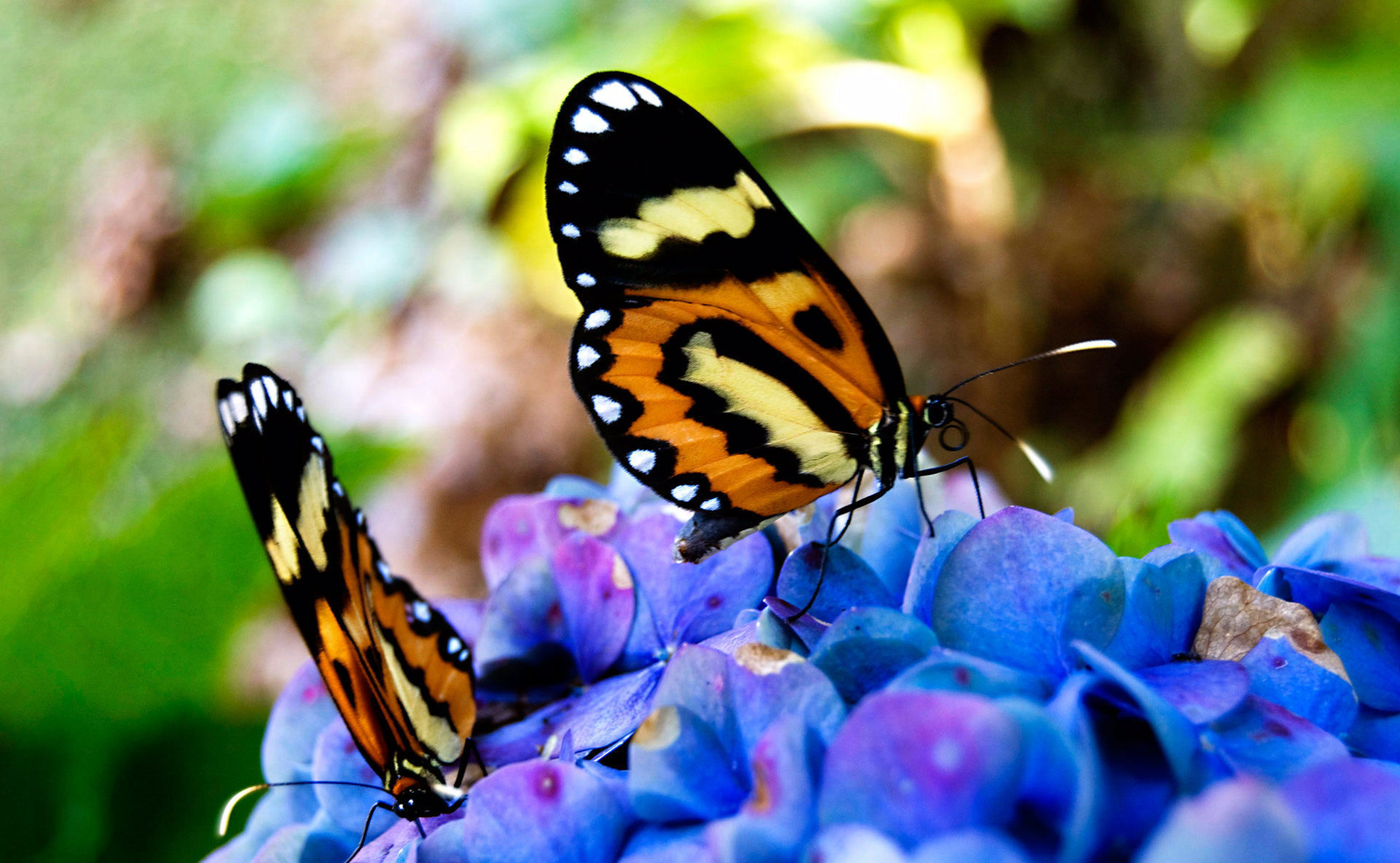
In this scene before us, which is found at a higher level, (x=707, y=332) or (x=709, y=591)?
(x=707, y=332)

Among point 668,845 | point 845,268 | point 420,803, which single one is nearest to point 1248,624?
point 668,845

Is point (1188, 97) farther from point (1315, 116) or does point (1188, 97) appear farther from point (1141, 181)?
point (1315, 116)

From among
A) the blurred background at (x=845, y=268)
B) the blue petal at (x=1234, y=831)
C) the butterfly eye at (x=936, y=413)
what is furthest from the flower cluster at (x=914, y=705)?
the blurred background at (x=845, y=268)

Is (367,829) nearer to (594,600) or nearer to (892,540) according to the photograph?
(594,600)

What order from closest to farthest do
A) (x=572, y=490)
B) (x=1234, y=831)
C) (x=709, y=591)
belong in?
(x=1234, y=831)
(x=709, y=591)
(x=572, y=490)

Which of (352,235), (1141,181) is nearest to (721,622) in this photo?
(1141,181)

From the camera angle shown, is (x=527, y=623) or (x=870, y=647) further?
(x=527, y=623)
